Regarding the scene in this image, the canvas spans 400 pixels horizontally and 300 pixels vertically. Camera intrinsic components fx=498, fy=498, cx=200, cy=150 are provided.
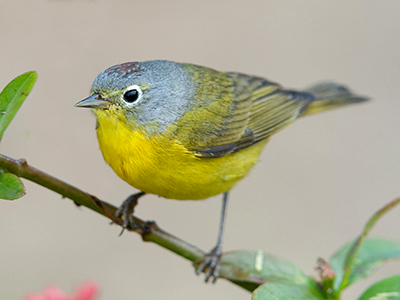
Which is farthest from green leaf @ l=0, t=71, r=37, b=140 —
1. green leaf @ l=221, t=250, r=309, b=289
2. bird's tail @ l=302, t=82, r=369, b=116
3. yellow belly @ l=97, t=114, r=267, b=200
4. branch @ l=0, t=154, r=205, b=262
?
bird's tail @ l=302, t=82, r=369, b=116

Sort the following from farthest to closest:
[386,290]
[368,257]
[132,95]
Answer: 1. [132,95]
2. [368,257]
3. [386,290]

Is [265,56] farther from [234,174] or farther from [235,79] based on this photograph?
[234,174]

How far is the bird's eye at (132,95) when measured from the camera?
118 inches

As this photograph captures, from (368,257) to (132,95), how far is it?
5.38 feet

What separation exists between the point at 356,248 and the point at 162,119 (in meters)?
1.54

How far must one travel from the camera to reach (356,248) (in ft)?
7.34

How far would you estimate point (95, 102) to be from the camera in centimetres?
Result: 286

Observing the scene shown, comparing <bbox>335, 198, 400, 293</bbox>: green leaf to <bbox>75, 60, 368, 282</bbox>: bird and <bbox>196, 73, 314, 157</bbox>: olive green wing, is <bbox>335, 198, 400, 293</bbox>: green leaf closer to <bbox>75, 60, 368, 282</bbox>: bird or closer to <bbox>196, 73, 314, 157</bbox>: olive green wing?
<bbox>75, 60, 368, 282</bbox>: bird

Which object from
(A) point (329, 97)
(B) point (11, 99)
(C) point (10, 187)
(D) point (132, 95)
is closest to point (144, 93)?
(D) point (132, 95)

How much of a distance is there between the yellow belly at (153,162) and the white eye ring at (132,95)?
153 millimetres

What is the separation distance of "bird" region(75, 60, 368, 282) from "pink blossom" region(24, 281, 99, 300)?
844 millimetres

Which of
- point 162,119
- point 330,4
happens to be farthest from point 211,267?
point 330,4

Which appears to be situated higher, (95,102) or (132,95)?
(132,95)

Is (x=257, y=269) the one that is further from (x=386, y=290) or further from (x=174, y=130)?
(x=174, y=130)
